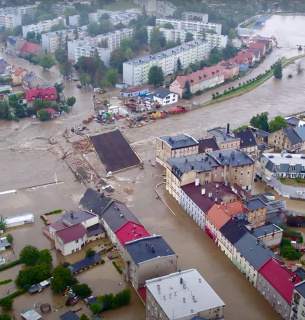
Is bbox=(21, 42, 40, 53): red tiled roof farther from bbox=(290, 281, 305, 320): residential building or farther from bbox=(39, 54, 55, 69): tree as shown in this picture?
bbox=(290, 281, 305, 320): residential building

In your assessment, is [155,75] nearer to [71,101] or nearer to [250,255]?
[71,101]

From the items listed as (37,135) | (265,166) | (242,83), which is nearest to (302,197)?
(265,166)

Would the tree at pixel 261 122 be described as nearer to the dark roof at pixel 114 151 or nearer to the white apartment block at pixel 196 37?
the dark roof at pixel 114 151

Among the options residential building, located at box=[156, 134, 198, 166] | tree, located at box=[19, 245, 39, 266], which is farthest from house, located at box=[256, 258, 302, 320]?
residential building, located at box=[156, 134, 198, 166]

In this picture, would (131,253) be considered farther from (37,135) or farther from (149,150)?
(37,135)

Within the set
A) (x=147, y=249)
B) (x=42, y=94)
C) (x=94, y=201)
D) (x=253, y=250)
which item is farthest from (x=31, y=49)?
(x=253, y=250)
